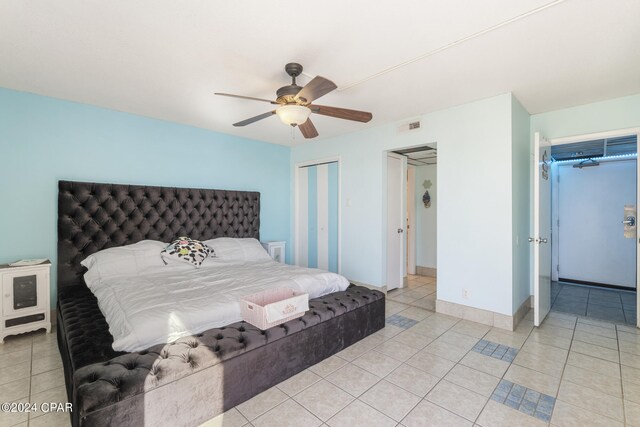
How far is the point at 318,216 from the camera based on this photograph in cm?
519

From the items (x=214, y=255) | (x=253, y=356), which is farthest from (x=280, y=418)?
(x=214, y=255)

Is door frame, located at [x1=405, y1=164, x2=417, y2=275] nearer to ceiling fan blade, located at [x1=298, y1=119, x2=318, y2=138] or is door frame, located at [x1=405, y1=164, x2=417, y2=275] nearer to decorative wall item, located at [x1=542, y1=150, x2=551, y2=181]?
decorative wall item, located at [x1=542, y1=150, x2=551, y2=181]

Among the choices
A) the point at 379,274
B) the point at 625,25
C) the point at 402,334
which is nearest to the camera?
the point at 625,25

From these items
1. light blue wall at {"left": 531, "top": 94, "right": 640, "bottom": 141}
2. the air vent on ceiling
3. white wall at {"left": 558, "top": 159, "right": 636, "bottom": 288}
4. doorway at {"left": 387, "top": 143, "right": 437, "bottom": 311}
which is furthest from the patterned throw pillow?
white wall at {"left": 558, "top": 159, "right": 636, "bottom": 288}

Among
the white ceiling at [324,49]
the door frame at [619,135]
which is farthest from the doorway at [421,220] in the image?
the white ceiling at [324,49]

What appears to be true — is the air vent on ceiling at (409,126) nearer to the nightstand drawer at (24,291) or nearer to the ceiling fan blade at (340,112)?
the ceiling fan blade at (340,112)

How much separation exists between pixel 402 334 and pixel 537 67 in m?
2.73

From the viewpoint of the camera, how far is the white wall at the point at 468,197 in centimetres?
313

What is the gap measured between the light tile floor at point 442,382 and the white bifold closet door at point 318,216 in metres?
2.11

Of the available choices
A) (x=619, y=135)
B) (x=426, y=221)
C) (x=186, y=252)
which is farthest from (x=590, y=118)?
(x=186, y=252)

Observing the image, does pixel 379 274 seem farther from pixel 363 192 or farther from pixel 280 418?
pixel 280 418

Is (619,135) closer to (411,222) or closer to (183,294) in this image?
(411,222)

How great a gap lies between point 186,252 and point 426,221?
422 centimetres

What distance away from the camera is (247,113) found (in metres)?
3.62
